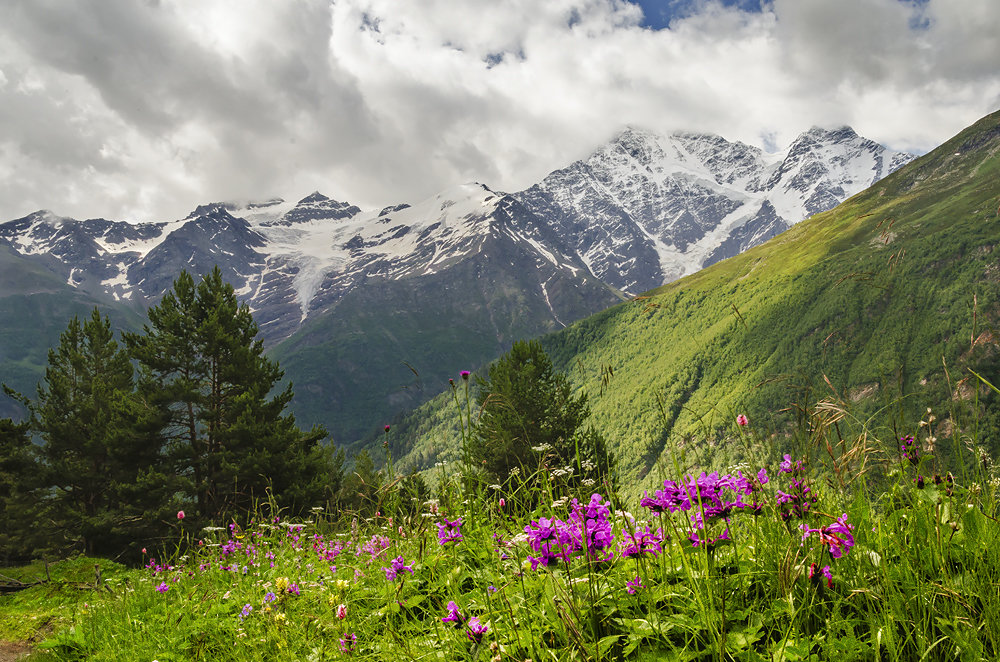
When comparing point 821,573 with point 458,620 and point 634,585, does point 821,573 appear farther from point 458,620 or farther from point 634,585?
point 458,620

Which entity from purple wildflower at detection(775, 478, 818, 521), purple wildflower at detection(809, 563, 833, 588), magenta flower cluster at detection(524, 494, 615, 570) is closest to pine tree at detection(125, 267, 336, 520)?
magenta flower cluster at detection(524, 494, 615, 570)

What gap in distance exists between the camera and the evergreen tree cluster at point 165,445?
2553 cm

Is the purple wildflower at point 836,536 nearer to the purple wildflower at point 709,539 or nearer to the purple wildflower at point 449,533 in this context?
the purple wildflower at point 709,539

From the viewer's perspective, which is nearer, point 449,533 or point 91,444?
point 449,533

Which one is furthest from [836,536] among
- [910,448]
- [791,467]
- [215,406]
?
[215,406]

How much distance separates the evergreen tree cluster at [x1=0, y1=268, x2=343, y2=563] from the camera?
25.5 meters

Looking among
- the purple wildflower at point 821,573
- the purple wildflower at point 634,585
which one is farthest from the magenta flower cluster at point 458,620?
the purple wildflower at point 821,573

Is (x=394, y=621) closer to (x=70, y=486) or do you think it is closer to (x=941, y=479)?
(x=941, y=479)

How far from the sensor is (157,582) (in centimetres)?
806

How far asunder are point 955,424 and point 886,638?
1929mm

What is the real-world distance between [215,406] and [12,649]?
21500mm

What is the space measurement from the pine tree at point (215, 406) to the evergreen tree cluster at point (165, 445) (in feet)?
0.19

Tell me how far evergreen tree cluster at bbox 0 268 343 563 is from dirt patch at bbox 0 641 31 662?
Result: 55.7 ft

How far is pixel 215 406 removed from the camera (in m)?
27.5
